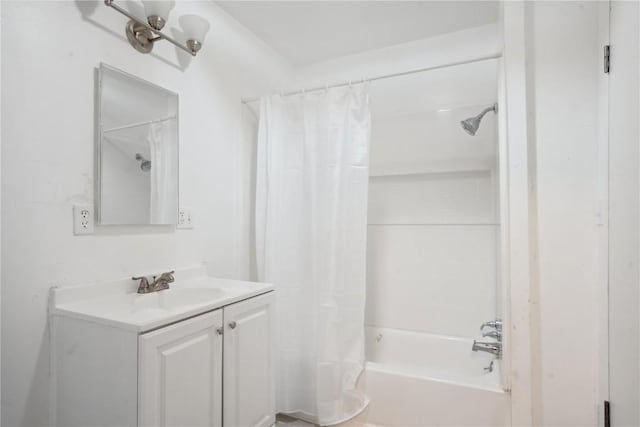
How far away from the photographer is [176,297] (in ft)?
5.02

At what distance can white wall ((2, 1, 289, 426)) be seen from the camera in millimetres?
1095

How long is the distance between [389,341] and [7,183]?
2388mm

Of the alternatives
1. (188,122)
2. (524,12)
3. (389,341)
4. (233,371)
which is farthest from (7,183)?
(389,341)

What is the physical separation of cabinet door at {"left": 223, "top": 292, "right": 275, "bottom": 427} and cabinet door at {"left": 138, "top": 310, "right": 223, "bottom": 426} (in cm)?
5

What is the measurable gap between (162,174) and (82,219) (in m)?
0.41

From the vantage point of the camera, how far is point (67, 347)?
3.76 ft

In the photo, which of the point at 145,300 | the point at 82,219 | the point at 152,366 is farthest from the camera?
the point at 145,300

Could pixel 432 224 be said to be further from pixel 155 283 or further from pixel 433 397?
pixel 155 283

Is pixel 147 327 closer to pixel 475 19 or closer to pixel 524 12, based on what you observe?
pixel 524 12

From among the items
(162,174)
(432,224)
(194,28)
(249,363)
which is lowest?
(249,363)

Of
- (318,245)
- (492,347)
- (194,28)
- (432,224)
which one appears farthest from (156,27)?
(492,347)

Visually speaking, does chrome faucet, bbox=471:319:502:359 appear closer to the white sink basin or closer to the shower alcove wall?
the shower alcove wall

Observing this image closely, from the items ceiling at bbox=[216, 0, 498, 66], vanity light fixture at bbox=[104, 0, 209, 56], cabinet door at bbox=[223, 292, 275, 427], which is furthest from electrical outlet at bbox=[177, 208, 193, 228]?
Answer: ceiling at bbox=[216, 0, 498, 66]

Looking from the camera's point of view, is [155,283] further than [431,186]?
No
